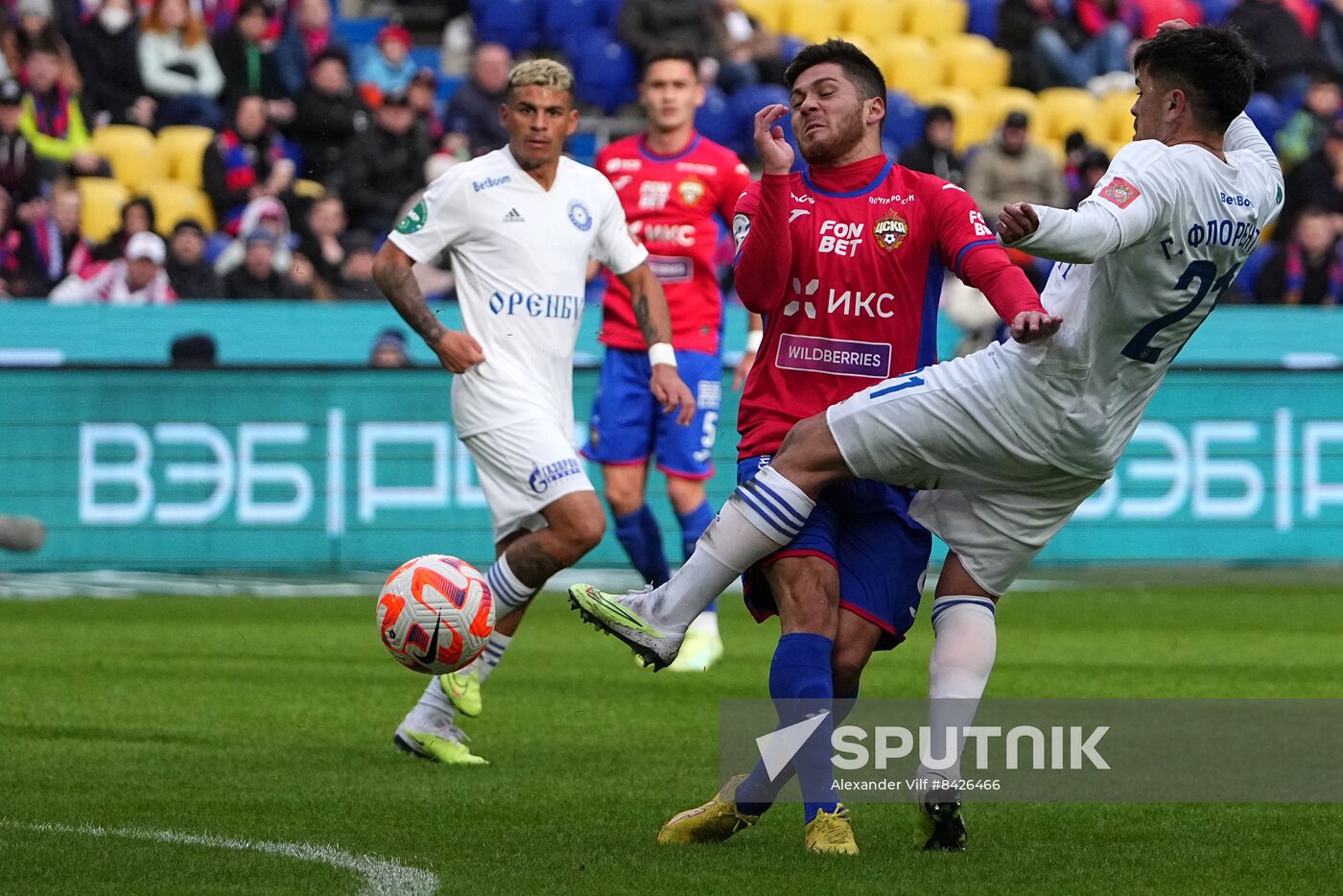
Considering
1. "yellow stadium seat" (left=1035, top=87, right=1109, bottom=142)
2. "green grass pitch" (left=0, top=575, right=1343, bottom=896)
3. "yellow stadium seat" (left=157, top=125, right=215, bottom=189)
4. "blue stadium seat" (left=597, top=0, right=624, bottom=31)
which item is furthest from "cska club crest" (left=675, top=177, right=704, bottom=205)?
"yellow stadium seat" (left=1035, top=87, right=1109, bottom=142)

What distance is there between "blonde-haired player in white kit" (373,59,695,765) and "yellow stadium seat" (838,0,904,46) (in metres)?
14.6

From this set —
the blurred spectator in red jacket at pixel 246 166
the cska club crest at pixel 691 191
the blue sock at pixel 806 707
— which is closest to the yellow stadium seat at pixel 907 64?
the blurred spectator in red jacket at pixel 246 166

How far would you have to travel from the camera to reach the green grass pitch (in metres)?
5.56

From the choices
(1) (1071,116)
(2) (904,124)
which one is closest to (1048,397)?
(2) (904,124)

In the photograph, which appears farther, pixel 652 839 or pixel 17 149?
pixel 17 149

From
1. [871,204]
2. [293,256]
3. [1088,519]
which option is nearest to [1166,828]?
[871,204]

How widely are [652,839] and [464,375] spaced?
263cm

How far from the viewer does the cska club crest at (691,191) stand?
434 inches

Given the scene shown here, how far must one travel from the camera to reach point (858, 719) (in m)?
8.58

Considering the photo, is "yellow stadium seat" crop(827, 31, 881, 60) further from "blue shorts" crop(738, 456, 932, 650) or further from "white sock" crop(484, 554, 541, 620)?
"blue shorts" crop(738, 456, 932, 650)

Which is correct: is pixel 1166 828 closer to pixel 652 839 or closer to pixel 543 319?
pixel 652 839

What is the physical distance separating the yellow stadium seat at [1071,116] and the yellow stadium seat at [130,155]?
896 centimetres

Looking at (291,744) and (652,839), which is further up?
(652,839)

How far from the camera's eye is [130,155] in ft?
62.7
